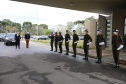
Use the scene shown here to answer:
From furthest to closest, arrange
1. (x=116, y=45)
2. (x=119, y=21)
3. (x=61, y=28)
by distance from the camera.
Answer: (x=61, y=28) < (x=119, y=21) < (x=116, y=45)

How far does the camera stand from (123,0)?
9.88m

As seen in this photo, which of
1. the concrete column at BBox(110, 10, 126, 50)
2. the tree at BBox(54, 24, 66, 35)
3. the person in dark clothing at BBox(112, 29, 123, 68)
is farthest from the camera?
the tree at BBox(54, 24, 66, 35)

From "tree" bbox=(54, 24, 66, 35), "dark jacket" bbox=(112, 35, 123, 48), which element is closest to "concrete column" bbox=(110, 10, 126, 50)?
"dark jacket" bbox=(112, 35, 123, 48)

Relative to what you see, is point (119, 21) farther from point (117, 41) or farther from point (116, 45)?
point (116, 45)

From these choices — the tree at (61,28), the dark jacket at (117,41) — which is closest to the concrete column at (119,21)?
the dark jacket at (117,41)

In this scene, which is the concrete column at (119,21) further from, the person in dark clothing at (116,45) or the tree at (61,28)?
the tree at (61,28)

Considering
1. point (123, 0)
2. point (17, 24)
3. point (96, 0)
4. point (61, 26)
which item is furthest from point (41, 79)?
point (17, 24)

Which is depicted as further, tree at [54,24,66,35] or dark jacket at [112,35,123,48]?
tree at [54,24,66,35]

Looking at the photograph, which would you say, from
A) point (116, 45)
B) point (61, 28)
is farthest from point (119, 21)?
point (61, 28)

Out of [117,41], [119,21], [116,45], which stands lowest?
[116,45]

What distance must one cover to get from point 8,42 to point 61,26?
3751cm

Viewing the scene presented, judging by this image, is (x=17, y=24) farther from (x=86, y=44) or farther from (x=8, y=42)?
(x=86, y=44)

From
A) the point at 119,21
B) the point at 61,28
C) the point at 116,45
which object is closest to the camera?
the point at 116,45

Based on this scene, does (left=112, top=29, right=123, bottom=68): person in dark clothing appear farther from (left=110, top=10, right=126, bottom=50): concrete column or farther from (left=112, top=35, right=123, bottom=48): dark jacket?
(left=110, top=10, right=126, bottom=50): concrete column
